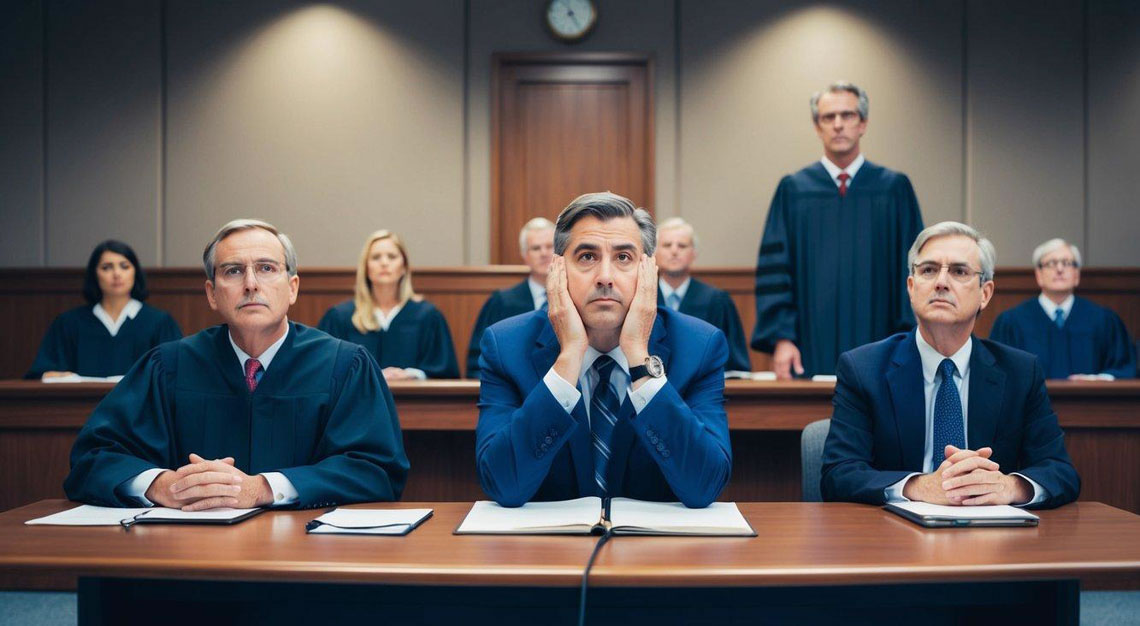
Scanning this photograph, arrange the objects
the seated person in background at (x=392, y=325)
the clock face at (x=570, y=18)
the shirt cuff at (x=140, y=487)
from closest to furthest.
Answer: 1. the shirt cuff at (x=140, y=487)
2. the seated person in background at (x=392, y=325)
3. the clock face at (x=570, y=18)

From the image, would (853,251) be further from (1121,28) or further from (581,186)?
(1121,28)

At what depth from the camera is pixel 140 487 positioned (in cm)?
191

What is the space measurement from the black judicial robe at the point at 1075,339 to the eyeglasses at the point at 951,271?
12.5 feet

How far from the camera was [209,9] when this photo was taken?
22.6 feet

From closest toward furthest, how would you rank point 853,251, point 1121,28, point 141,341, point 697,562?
point 697,562 → point 853,251 → point 141,341 → point 1121,28

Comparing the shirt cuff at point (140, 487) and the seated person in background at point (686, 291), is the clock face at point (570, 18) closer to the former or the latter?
the seated person in background at point (686, 291)

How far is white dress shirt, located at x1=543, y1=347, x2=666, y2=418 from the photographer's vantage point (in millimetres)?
1831

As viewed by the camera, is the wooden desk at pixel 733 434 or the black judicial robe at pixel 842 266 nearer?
the wooden desk at pixel 733 434

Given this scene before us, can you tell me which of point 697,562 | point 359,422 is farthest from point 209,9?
point 697,562

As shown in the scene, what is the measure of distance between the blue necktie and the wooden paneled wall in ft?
14.0

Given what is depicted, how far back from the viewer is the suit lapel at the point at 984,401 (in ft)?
7.21

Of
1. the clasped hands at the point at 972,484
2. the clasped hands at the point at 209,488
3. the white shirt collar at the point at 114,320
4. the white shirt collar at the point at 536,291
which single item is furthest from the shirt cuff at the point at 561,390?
the white shirt collar at the point at 114,320

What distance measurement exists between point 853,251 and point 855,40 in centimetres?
Result: 322

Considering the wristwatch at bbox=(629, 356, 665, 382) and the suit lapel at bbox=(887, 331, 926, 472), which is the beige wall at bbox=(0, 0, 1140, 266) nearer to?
the suit lapel at bbox=(887, 331, 926, 472)
